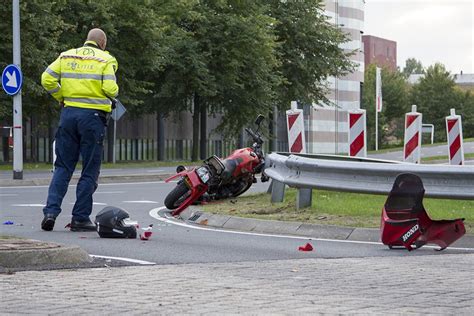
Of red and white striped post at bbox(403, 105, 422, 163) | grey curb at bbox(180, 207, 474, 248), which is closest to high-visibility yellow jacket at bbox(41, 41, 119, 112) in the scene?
grey curb at bbox(180, 207, 474, 248)

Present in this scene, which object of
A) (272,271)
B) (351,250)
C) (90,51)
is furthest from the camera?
(90,51)

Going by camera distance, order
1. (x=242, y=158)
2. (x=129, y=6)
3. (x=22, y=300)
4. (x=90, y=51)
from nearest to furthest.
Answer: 1. (x=22, y=300)
2. (x=90, y=51)
3. (x=242, y=158)
4. (x=129, y=6)

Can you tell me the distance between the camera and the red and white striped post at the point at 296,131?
65.3 ft

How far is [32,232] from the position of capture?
41.4ft

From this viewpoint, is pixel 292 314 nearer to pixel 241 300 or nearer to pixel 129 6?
pixel 241 300

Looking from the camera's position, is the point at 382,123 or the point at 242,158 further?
the point at 382,123

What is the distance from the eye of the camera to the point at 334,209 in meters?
15.0

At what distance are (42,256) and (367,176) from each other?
5.86 metres

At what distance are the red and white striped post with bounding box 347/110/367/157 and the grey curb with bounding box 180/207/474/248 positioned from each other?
4.25 meters

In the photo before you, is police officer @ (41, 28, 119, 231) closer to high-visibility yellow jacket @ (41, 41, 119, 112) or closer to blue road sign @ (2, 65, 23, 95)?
high-visibility yellow jacket @ (41, 41, 119, 112)

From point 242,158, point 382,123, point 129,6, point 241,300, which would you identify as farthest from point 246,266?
point 382,123

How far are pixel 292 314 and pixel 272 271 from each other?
2375mm

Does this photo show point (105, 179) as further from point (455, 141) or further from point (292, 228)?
point (292, 228)

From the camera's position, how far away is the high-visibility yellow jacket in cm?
1237
